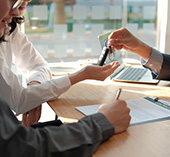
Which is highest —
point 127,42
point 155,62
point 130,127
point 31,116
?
point 127,42

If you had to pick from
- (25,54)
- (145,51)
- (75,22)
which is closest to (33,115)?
(25,54)

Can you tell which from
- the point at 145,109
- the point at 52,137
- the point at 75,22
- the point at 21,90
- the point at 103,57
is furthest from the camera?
the point at 75,22

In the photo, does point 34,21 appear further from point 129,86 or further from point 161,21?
point 129,86

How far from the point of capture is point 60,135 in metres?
0.82

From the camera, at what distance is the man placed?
740 mm

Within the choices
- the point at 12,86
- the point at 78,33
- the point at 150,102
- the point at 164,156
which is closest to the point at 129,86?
the point at 150,102

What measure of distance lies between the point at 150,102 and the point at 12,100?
2.05ft

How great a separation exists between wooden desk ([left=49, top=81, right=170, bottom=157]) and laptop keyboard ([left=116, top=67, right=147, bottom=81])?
91mm

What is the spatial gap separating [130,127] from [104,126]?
0.14m

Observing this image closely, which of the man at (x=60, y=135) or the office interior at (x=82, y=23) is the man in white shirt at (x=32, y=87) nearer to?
the man at (x=60, y=135)

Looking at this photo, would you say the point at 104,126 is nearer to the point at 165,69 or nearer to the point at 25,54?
the point at 165,69

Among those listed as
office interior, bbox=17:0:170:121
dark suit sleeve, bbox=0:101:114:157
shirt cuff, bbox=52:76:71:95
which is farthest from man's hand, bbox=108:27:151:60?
office interior, bbox=17:0:170:121

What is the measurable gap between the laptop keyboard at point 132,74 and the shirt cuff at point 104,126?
2.52 feet

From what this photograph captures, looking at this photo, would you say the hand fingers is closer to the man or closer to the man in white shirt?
the man in white shirt
